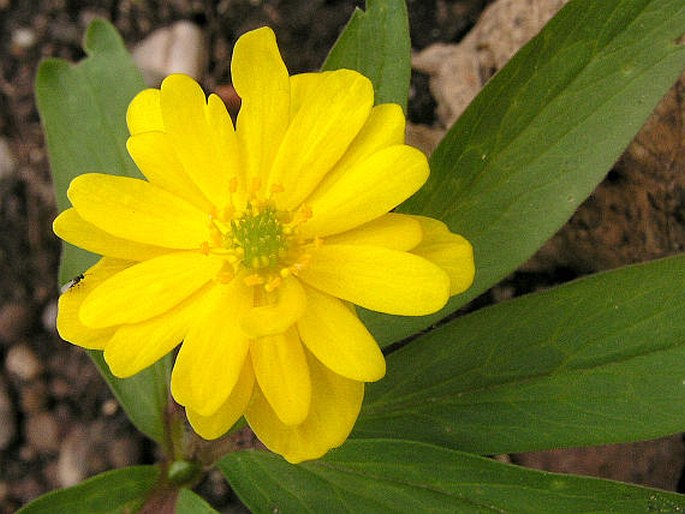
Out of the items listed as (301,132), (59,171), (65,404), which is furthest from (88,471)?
(301,132)

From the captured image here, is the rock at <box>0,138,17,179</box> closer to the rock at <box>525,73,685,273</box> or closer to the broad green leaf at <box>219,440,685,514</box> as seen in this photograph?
the broad green leaf at <box>219,440,685,514</box>

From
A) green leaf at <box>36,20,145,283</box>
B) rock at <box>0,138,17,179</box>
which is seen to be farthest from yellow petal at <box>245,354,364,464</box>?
rock at <box>0,138,17,179</box>

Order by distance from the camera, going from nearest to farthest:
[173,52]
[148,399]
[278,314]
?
[278,314] → [148,399] → [173,52]

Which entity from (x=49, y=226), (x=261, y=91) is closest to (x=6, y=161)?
(x=49, y=226)

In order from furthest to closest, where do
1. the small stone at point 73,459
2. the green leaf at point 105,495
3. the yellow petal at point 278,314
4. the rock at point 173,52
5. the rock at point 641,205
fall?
the rock at point 173,52
the small stone at point 73,459
the rock at point 641,205
the green leaf at point 105,495
the yellow petal at point 278,314

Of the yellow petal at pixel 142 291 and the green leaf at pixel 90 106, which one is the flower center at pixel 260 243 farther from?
the green leaf at pixel 90 106

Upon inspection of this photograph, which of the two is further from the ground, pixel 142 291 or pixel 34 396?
pixel 142 291

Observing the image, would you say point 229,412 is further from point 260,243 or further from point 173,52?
point 173,52

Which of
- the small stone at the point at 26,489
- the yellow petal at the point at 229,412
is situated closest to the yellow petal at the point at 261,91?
the yellow petal at the point at 229,412

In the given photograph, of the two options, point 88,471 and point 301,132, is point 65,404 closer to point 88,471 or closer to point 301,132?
point 88,471
